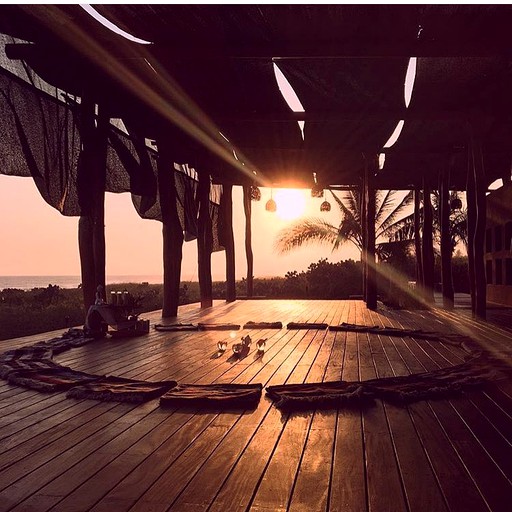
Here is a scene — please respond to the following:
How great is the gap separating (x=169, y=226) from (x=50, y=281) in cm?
7235

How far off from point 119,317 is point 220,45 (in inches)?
118

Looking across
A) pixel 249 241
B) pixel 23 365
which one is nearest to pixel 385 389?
pixel 23 365

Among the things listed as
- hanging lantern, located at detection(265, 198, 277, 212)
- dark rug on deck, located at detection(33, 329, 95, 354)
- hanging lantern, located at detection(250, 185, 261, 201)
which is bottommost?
dark rug on deck, located at detection(33, 329, 95, 354)

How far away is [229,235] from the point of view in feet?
40.8

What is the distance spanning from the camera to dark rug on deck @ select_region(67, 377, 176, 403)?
316 centimetres

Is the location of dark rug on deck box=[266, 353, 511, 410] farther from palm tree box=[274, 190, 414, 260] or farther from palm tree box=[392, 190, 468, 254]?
palm tree box=[274, 190, 414, 260]

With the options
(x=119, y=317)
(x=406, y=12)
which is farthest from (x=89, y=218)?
(x=406, y=12)

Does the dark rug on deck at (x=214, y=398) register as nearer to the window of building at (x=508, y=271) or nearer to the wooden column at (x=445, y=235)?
the wooden column at (x=445, y=235)

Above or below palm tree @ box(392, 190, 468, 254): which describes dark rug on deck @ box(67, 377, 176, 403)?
below

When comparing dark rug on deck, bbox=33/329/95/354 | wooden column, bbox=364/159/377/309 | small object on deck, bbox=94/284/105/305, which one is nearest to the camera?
dark rug on deck, bbox=33/329/95/354

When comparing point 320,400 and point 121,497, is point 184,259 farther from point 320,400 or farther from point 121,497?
point 121,497

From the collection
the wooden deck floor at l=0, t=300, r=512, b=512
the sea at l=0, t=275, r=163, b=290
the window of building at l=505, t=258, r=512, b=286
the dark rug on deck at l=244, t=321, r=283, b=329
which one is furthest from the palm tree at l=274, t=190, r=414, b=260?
the sea at l=0, t=275, r=163, b=290

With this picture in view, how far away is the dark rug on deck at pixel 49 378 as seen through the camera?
3.47 m

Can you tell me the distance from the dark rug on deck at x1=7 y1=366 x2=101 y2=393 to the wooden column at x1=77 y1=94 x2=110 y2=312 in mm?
2096
